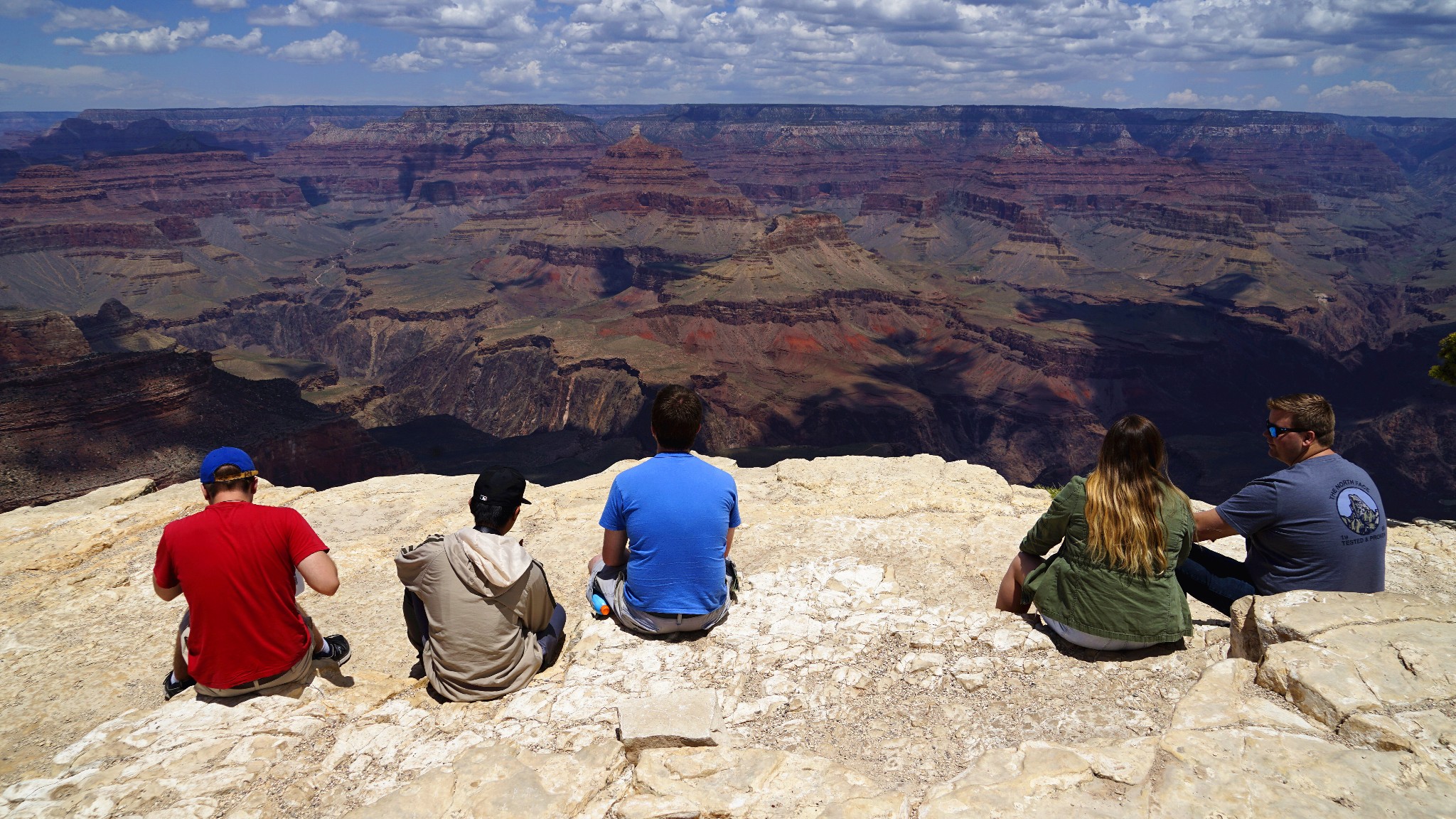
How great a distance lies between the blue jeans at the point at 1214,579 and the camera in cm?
780

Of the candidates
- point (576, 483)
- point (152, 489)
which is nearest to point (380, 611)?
point (576, 483)

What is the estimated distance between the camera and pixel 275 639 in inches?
271

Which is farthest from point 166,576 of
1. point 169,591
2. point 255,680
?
point 255,680

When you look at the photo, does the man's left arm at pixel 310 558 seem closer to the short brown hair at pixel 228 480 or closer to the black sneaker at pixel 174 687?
the short brown hair at pixel 228 480

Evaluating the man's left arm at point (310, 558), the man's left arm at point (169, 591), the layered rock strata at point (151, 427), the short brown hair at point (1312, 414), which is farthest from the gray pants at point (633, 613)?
the layered rock strata at point (151, 427)

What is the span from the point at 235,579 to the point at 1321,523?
9314 mm

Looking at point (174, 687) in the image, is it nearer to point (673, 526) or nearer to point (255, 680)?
point (255, 680)

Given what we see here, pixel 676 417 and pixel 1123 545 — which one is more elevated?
pixel 676 417

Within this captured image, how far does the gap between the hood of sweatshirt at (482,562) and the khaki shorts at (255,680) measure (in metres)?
1.77

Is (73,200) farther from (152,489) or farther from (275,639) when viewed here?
(275,639)

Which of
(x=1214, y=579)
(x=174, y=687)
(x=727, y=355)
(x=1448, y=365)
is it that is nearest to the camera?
(x=174, y=687)

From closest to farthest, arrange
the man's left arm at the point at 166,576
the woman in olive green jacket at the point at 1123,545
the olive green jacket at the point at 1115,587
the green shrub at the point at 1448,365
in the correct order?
1. the man's left arm at the point at 166,576
2. the woman in olive green jacket at the point at 1123,545
3. the olive green jacket at the point at 1115,587
4. the green shrub at the point at 1448,365

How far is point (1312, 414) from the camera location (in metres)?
7.37

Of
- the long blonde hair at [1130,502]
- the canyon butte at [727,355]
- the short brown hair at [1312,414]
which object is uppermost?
the short brown hair at [1312,414]
